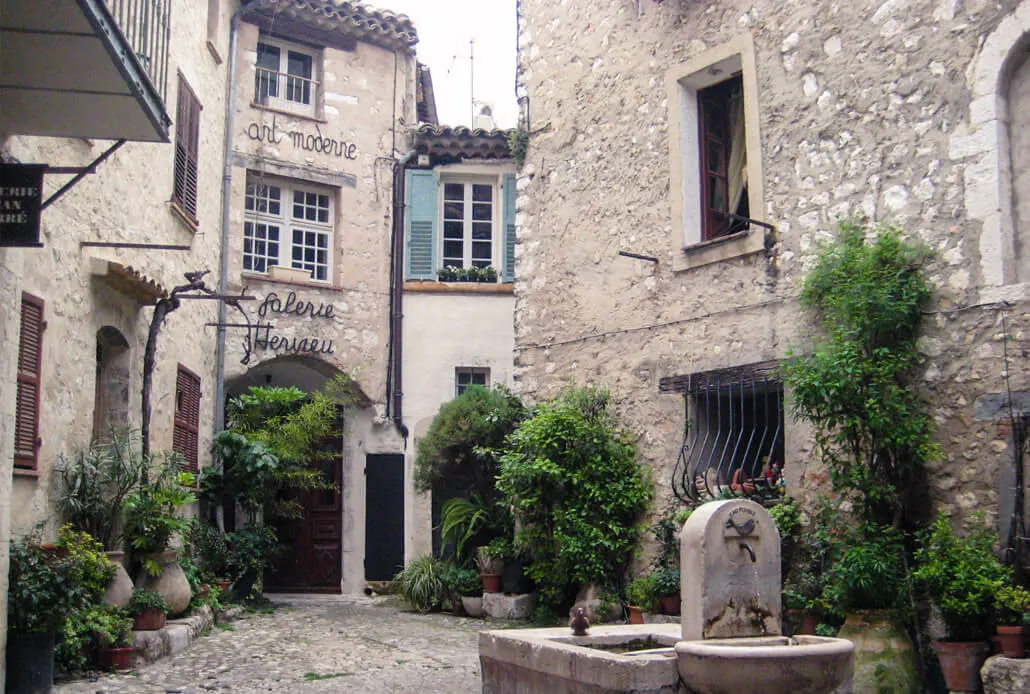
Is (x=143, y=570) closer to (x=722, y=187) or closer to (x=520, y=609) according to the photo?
(x=520, y=609)

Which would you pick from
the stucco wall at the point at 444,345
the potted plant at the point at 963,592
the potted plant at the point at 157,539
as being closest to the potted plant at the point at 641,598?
the potted plant at the point at 963,592

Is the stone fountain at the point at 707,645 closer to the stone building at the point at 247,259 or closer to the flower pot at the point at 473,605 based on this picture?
the stone building at the point at 247,259

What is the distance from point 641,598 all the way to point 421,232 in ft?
24.2

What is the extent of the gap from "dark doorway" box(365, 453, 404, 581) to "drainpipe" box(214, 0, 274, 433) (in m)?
2.28

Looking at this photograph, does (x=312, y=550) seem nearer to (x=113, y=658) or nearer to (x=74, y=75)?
(x=113, y=658)

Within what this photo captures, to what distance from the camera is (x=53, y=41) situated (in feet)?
18.3

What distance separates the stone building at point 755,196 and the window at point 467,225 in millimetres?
3807

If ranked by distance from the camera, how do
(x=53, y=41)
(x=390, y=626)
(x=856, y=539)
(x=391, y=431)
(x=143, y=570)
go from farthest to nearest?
1. (x=391, y=431)
2. (x=390, y=626)
3. (x=143, y=570)
4. (x=856, y=539)
5. (x=53, y=41)

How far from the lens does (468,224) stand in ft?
50.4

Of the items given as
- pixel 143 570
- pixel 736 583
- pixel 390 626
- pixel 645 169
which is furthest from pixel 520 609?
pixel 736 583

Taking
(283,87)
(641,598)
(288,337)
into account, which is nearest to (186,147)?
(288,337)

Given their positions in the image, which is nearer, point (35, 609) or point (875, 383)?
point (35, 609)

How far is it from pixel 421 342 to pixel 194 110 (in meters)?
4.44

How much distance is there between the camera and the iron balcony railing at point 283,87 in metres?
14.6
